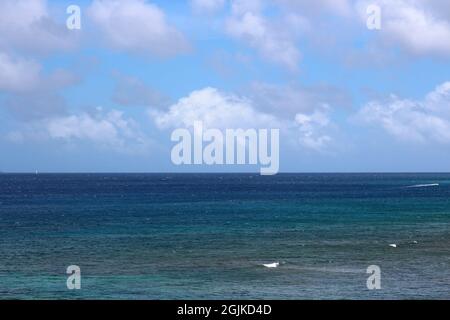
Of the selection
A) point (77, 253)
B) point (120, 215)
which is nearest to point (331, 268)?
point (77, 253)

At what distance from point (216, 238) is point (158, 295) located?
98.5ft

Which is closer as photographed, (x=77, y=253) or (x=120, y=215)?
(x=77, y=253)

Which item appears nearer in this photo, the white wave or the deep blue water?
the deep blue water

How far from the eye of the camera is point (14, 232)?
3263 inches

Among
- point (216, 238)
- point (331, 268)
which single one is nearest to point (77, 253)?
point (216, 238)

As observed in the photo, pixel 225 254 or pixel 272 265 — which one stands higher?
pixel 225 254

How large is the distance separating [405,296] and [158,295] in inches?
682

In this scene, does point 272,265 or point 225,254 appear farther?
point 225,254

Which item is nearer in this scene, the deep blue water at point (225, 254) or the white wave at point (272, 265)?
the deep blue water at point (225, 254)

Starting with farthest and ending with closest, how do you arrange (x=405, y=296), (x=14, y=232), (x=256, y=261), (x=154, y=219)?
1. (x=154, y=219)
2. (x=14, y=232)
3. (x=256, y=261)
4. (x=405, y=296)
